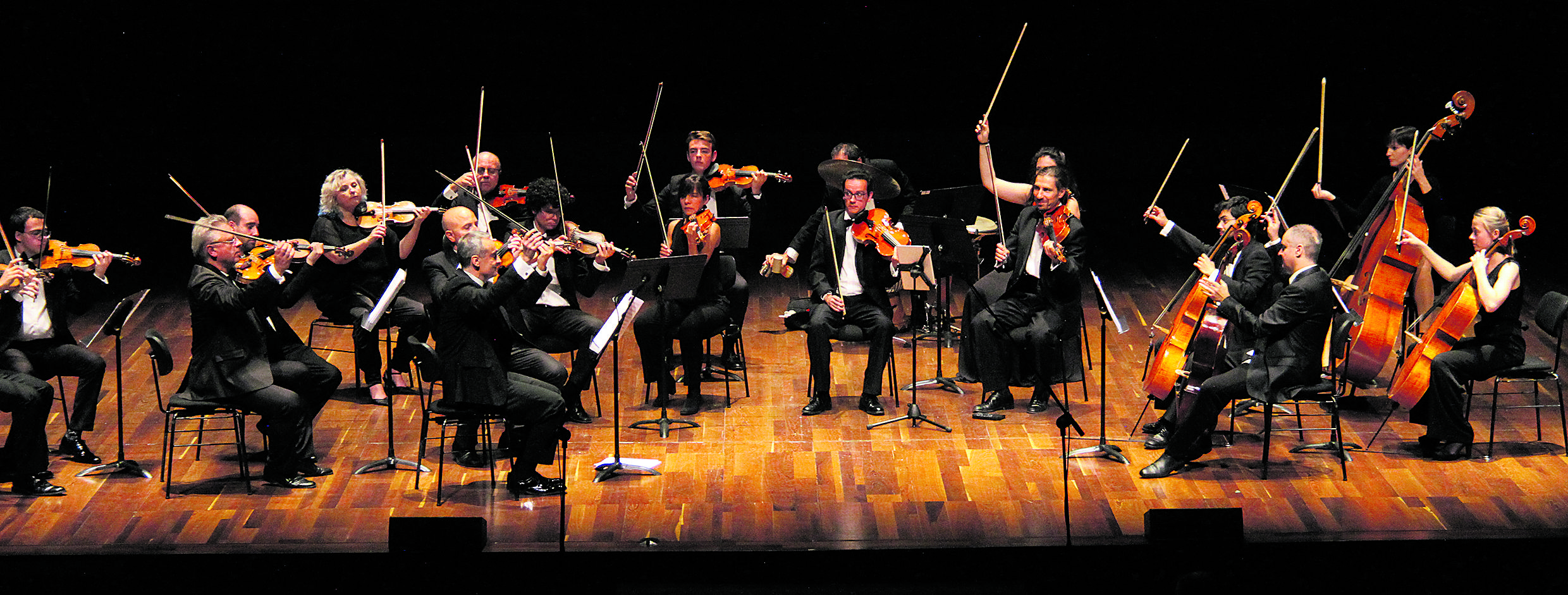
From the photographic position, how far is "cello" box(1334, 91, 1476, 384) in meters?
5.73

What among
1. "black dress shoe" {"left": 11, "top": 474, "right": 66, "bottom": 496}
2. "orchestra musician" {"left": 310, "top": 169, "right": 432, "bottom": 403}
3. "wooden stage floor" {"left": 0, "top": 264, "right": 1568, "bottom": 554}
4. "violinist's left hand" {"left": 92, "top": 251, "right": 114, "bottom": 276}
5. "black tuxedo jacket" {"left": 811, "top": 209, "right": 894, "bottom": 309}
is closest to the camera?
"wooden stage floor" {"left": 0, "top": 264, "right": 1568, "bottom": 554}

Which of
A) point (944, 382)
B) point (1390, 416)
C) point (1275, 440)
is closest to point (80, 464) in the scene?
point (944, 382)

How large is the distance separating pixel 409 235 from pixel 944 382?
8.99ft

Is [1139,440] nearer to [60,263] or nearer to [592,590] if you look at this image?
[592,590]

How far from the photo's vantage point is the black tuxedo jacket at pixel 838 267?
602 cm

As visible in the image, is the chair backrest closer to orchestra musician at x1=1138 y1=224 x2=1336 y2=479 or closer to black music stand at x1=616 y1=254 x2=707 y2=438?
black music stand at x1=616 y1=254 x2=707 y2=438

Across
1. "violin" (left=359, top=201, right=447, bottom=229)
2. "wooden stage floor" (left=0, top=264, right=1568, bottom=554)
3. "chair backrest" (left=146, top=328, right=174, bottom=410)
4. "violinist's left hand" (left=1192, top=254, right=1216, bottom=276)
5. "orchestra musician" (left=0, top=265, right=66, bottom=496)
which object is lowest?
"wooden stage floor" (left=0, top=264, right=1568, bottom=554)

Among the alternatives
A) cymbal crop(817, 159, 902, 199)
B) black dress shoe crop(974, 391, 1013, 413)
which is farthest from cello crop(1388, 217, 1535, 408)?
cymbal crop(817, 159, 902, 199)

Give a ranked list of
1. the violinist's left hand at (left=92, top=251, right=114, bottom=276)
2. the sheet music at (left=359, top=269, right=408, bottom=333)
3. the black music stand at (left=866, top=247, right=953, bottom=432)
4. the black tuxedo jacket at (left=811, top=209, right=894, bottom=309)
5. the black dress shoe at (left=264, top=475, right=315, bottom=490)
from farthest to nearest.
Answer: the black tuxedo jacket at (left=811, top=209, right=894, bottom=309), the black music stand at (left=866, top=247, right=953, bottom=432), the violinist's left hand at (left=92, top=251, right=114, bottom=276), the black dress shoe at (left=264, top=475, right=315, bottom=490), the sheet music at (left=359, top=269, right=408, bottom=333)

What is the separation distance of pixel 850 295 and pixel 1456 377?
2574 millimetres

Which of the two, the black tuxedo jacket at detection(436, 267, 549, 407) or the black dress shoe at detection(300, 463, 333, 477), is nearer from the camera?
the black tuxedo jacket at detection(436, 267, 549, 407)

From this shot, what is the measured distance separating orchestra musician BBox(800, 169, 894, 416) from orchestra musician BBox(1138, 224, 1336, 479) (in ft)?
4.48

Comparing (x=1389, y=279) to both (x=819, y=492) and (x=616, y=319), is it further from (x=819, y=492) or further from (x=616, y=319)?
(x=616, y=319)

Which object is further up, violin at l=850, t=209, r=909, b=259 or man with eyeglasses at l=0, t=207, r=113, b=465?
violin at l=850, t=209, r=909, b=259
